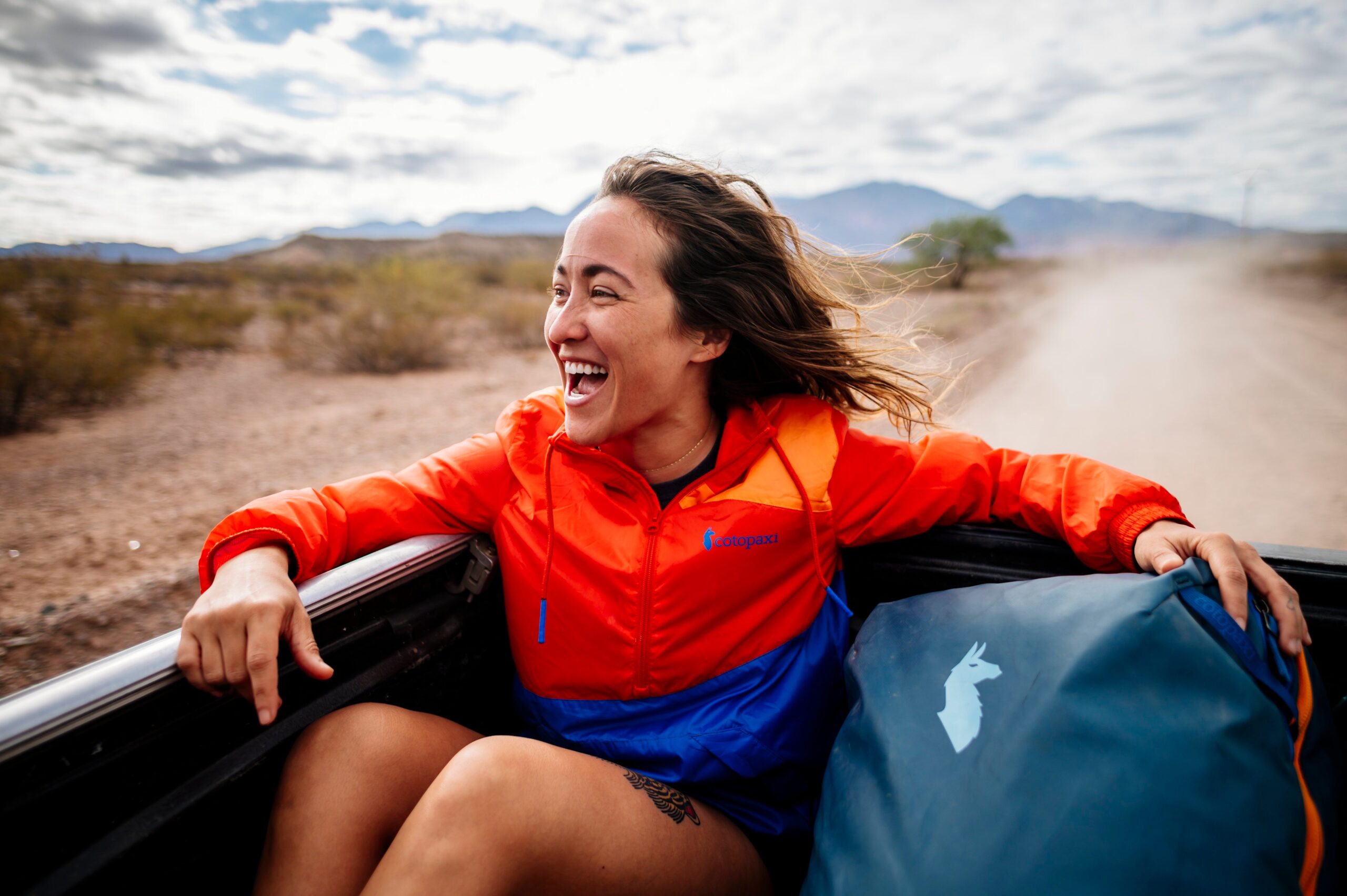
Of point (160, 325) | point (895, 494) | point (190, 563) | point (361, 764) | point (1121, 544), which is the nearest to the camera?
point (361, 764)

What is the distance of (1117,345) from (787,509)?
13.0 m

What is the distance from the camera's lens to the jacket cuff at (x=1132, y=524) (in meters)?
1.32

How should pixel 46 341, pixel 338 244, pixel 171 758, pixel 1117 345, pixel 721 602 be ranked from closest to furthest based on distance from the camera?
1. pixel 171 758
2. pixel 721 602
3. pixel 46 341
4. pixel 1117 345
5. pixel 338 244

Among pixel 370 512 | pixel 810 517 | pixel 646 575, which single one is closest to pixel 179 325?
pixel 370 512

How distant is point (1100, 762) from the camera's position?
90cm

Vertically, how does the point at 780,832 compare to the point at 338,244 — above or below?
below

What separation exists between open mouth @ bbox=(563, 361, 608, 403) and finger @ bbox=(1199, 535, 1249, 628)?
46.5 inches

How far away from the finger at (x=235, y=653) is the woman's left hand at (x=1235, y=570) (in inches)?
61.3

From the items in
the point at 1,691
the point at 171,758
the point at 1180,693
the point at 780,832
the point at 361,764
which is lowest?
the point at 1,691

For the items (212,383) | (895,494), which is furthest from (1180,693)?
(212,383)

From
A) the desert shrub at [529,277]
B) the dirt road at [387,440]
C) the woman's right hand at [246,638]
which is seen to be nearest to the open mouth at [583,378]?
the woman's right hand at [246,638]

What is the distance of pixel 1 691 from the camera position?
8.73 feet

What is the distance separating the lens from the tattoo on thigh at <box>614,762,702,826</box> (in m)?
1.27

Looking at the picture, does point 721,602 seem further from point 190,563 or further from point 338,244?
point 338,244
